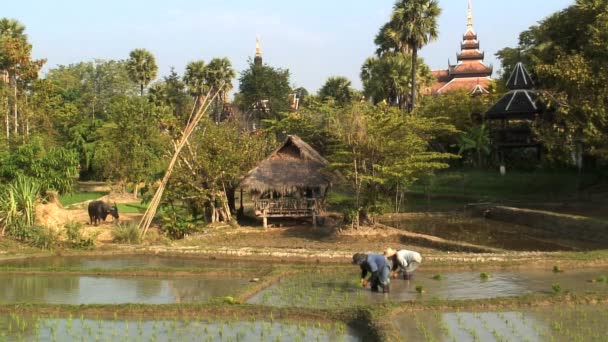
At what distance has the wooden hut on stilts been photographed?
2391 centimetres

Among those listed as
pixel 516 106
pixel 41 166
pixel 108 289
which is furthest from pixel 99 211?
pixel 516 106

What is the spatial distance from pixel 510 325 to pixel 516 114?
88.8ft

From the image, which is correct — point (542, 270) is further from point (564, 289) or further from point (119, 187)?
point (119, 187)

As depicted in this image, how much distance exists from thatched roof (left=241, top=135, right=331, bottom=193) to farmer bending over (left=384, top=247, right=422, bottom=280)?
10495mm

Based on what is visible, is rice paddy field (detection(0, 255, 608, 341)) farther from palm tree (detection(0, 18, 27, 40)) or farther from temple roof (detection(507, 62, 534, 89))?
palm tree (detection(0, 18, 27, 40))

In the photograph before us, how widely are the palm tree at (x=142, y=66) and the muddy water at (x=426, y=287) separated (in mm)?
42428

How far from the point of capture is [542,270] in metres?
15.1

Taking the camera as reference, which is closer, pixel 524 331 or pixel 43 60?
pixel 524 331

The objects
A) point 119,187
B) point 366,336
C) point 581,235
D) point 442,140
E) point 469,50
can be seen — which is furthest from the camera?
point 469,50

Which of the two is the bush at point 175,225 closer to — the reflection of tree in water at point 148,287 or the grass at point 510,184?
the reflection of tree in water at point 148,287

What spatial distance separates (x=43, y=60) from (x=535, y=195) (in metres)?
31.9

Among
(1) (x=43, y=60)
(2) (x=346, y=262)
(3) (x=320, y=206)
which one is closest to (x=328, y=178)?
(3) (x=320, y=206)

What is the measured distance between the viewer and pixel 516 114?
34969 millimetres

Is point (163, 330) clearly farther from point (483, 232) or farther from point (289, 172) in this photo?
point (483, 232)
